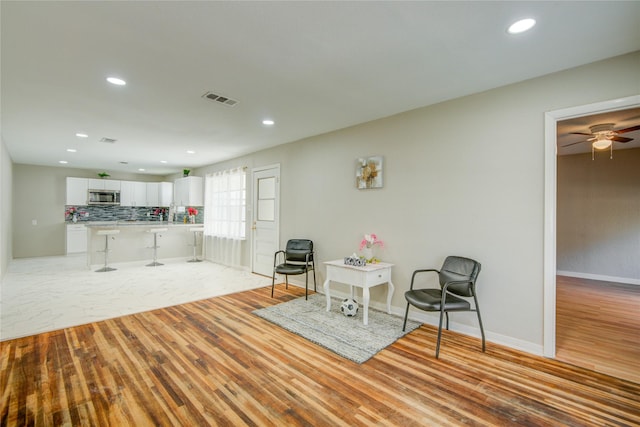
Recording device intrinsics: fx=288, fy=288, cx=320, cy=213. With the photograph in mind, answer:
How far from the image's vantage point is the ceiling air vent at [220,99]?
3.12 meters

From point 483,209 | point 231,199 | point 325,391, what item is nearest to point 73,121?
point 231,199

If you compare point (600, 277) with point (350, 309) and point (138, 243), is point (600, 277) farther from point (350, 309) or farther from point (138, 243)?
point (138, 243)

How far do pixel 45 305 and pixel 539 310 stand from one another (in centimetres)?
597

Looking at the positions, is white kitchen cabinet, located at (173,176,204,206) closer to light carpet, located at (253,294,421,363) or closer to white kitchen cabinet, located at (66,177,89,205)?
white kitchen cabinet, located at (66,177,89,205)

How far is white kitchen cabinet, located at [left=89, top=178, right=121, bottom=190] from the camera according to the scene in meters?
8.54

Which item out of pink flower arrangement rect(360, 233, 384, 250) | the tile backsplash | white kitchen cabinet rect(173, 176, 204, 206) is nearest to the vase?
pink flower arrangement rect(360, 233, 384, 250)

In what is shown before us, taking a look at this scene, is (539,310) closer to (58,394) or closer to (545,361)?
(545,361)

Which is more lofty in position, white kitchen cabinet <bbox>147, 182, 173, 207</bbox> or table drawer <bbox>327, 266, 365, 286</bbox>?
white kitchen cabinet <bbox>147, 182, 173, 207</bbox>

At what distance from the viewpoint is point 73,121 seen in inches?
157

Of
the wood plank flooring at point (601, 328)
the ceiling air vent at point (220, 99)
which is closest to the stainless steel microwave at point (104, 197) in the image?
the ceiling air vent at point (220, 99)

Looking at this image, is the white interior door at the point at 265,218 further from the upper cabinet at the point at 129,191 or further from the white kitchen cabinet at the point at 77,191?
the white kitchen cabinet at the point at 77,191

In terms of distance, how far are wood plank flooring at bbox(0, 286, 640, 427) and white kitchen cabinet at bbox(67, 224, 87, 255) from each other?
21.3 feet

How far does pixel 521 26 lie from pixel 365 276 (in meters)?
2.54

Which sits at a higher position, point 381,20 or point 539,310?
point 381,20
